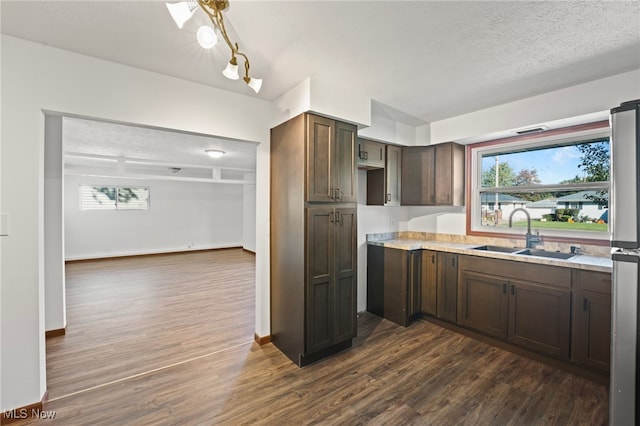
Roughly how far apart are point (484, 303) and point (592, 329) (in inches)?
32.1

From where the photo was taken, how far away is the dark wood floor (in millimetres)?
1926

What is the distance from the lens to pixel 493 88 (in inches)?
103

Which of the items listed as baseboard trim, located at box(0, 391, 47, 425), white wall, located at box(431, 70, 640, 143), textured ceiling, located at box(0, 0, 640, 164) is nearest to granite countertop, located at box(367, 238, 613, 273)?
white wall, located at box(431, 70, 640, 143)

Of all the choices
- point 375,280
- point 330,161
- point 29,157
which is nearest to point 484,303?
point 375,280

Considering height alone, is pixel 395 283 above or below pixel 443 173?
below

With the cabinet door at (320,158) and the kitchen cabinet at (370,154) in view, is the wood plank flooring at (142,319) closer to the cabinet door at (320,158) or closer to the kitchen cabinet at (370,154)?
the cabinet door at (320,158)

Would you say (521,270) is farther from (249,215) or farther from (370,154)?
(249,215)

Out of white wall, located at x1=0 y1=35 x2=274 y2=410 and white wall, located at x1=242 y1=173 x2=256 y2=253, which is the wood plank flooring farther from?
white wall, located at x1=242 y1=173 x2=256 y2=253

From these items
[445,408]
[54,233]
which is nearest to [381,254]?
[445,408]

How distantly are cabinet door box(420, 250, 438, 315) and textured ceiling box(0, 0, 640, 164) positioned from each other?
6.09ft

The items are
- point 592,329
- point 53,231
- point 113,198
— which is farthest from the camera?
point 113,198

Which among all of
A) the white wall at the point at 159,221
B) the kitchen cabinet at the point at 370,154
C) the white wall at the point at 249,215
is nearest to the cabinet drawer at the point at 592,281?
the kitchen cabinet at the point at 370,154

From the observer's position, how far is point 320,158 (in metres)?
2.56

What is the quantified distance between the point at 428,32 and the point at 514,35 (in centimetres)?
57
